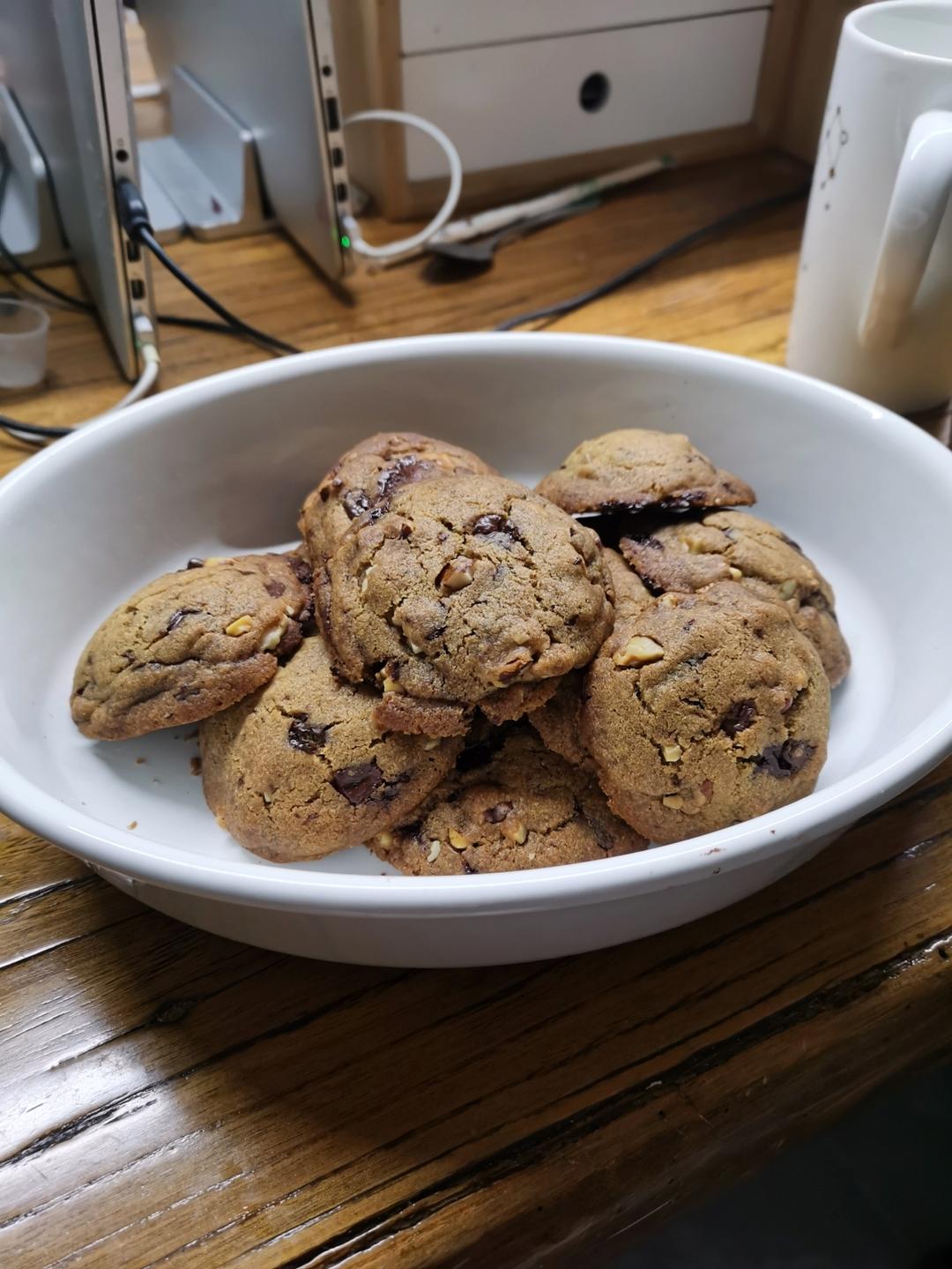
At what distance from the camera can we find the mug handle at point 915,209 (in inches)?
27.9

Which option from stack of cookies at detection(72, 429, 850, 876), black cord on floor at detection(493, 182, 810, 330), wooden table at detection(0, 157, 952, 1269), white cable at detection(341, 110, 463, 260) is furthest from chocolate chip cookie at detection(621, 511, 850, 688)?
white cable at detection(341, 110, 463, 260)

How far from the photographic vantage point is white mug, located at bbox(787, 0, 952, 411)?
73 cm

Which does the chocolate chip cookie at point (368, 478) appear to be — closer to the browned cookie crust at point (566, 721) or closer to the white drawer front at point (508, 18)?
the browned cookie crust at point (566, 721)

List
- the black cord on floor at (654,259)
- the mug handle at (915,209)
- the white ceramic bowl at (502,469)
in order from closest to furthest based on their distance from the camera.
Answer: the white ceramic bowl at (502,469)
the mug handle at (915,209)
the black cord on floor at (654,259)

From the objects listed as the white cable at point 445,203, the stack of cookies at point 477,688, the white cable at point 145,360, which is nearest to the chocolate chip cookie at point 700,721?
the stack of cookies at point 477,688

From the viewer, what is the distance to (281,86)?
1.01 m

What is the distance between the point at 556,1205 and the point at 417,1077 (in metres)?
0.09

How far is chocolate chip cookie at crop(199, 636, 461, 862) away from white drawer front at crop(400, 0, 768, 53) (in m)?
0.87

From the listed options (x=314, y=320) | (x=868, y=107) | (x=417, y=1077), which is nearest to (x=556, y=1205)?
(x=417, y=1077)

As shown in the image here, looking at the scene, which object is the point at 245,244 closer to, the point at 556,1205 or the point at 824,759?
the point at 824,759

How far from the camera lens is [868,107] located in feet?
2.55

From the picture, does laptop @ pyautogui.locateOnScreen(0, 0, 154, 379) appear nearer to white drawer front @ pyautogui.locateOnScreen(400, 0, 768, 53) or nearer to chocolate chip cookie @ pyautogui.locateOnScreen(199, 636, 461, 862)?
white drawer front @ pyautogui.locateOnScreen(400, 0, 768, 53)

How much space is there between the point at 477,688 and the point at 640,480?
8.2 inches

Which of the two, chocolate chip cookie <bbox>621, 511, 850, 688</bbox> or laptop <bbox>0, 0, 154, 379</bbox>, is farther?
laptop <bbox>0, 0, 154, 379</bbox>
